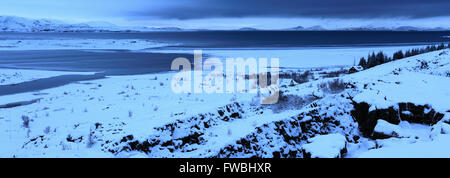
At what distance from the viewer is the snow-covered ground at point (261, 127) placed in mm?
6312

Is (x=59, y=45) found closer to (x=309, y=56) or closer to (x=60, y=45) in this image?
(x=60, y=45)

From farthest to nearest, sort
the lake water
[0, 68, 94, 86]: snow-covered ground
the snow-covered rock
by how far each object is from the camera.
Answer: the lake water
[0, 68, 94, 86]: snow-covered ground
the snow-covered rock

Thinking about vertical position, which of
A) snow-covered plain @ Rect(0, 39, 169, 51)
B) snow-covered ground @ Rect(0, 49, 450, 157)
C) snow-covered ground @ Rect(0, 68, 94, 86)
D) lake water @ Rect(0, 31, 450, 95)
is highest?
snow-covered plain @ Rect(0, 39, 169, 51)

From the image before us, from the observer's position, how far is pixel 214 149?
6.63 m

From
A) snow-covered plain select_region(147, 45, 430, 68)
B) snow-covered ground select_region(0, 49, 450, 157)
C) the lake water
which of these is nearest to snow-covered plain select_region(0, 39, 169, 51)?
the lake water

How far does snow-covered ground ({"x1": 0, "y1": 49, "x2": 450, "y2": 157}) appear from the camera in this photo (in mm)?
6312

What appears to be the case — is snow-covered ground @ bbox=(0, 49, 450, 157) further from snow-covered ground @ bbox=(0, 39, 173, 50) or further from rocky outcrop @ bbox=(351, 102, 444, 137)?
snow-covered ground @ bbox=(0, 39, 173, 50)

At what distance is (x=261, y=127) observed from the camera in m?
7.37

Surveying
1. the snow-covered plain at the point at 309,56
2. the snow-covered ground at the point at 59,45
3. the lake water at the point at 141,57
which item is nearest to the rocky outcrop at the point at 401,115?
the lake water at the point at 141,57

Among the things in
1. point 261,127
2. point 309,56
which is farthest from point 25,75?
point 309,56

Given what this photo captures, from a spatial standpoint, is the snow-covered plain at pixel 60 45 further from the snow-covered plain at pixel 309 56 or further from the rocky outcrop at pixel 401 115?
the rocky outcrop at pixel 401 115
